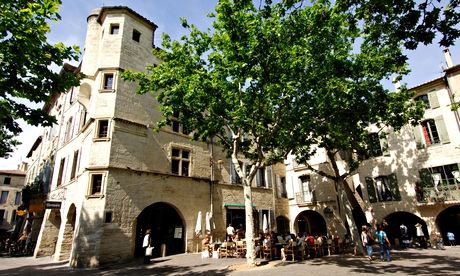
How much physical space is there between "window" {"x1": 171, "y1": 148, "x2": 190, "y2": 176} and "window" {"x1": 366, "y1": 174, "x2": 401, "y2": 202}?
1377cm

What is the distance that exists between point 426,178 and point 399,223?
4.76 meters

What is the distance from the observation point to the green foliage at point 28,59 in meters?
8.03

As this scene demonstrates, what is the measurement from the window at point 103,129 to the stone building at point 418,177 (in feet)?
54.5

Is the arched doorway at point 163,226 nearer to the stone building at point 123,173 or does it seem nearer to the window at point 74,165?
the stone building at point 123,173

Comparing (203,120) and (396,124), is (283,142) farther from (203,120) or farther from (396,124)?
(396,124)

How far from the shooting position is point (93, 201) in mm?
14055

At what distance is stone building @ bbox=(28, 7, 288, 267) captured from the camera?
1418 cm

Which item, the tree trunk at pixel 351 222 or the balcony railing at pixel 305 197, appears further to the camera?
the balcony railing at pixel 305 197

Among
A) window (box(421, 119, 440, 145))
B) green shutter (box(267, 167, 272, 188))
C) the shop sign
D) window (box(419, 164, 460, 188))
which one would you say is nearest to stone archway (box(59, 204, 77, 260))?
the shop sign

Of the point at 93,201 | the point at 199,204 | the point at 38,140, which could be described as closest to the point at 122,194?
the point at 93,201

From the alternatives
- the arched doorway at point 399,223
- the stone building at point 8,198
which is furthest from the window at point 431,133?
the stone building at point 8,198

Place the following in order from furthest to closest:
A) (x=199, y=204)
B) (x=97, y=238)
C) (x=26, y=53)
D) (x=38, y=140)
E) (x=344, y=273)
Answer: (x=38, y=140) → (x=199, y=204) → (x=97, y=238) → (x=344, y=273) → (x=26, y=53)

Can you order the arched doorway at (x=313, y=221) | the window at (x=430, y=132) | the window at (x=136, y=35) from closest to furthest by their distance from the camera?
the window at (x=136, y=35) < the window at (x=430, y=132) < the arched doorway at (x=313, y=221)

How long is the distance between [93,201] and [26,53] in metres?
8.15
